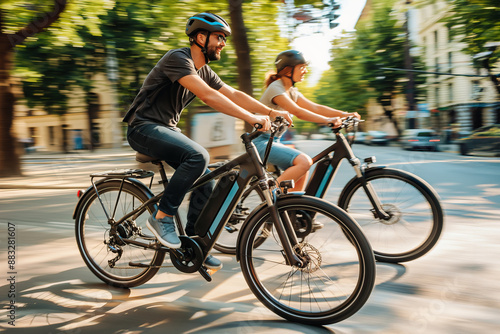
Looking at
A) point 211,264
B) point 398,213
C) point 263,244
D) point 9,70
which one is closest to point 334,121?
point 398,213

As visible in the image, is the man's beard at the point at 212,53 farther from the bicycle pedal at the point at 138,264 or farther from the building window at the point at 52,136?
the building window at the point at 52,136

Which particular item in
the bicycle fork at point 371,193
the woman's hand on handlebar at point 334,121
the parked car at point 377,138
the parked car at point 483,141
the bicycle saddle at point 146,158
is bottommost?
the parked car at point 377,138

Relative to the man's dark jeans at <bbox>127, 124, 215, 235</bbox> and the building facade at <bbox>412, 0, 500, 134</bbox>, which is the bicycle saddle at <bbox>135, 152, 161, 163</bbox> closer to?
the man's dark jeans at <bbox>127, 124, 215, 235</bbox>

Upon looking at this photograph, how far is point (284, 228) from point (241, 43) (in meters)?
7.76

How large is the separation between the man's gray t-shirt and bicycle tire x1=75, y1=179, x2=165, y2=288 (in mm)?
572

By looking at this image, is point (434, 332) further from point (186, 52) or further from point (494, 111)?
point (494, 111)

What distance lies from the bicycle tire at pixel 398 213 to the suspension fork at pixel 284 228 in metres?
1.16

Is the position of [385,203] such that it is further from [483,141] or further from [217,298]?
[483,141]

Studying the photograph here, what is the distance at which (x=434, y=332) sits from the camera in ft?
9.06

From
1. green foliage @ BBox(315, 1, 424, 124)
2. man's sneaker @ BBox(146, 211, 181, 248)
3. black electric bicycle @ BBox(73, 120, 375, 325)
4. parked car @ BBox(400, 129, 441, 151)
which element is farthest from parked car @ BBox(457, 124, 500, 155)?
green foliage @ BBox(315, 1, 424, 124)

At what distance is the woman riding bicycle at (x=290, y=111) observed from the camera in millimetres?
4027

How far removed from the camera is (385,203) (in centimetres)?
403

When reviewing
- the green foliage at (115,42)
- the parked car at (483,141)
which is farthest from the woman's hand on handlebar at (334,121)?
the parked car at (483,141)

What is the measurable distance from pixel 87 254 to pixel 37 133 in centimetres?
5020
